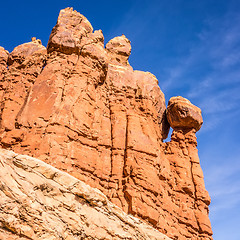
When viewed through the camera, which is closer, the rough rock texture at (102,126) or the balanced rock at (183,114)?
the rough rock texture at (102,126)

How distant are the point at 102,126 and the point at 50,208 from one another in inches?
455

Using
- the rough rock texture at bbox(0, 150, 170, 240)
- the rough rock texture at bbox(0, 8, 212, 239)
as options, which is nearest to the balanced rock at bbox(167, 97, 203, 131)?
the rough rock texture at bbox(0, 8, 212, 239)

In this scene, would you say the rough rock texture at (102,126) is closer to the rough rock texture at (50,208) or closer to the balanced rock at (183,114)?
the balanced rock at (183,114)

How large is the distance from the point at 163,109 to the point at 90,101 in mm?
8006

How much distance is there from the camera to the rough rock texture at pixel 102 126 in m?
19.6

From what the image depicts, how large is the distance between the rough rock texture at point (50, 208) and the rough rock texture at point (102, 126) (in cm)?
577

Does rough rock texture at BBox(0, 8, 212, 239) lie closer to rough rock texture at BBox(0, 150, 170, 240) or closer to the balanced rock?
the balanced rock

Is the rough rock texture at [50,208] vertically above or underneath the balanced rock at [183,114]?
underneath

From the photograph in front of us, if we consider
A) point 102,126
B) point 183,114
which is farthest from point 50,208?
point 183,114

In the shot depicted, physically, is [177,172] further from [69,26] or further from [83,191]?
[83,191]

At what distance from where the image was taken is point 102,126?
73.9 feet

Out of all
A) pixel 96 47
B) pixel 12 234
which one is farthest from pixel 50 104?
pixel 12 234

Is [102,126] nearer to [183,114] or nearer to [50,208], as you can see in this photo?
[183,114]

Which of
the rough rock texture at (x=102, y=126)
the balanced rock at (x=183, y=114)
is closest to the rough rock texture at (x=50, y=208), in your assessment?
the rough rock texture at (x=102, y=126)
